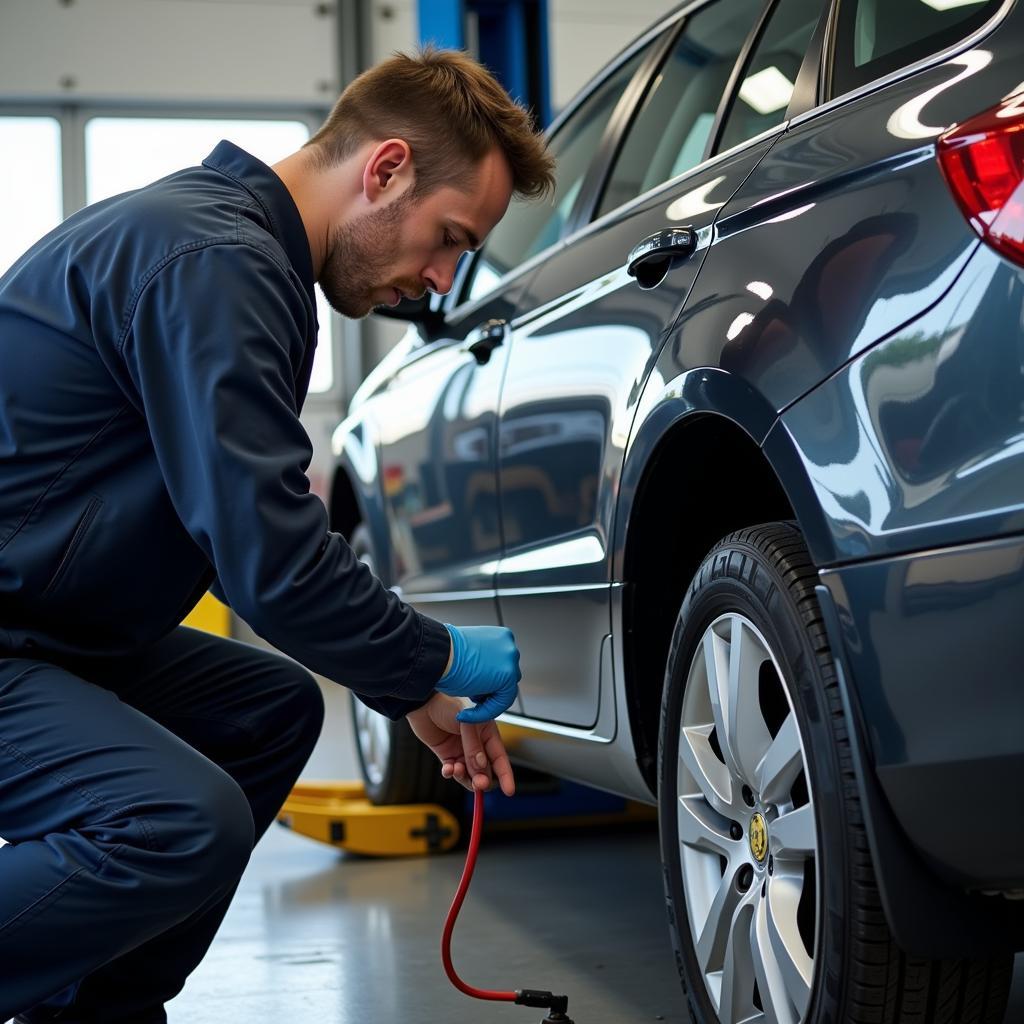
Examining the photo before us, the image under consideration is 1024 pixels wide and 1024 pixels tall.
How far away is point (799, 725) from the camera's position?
5.00 feet

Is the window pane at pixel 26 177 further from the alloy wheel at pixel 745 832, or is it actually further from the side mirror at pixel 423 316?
the alloy wheel at pixel 745 832

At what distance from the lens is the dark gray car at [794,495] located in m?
1.30

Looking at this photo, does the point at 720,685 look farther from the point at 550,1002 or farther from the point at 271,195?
the point at 271,195

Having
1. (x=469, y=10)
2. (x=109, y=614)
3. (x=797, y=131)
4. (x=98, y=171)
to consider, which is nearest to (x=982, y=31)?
(x=797, y=131)

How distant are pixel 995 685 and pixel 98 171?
9.55m

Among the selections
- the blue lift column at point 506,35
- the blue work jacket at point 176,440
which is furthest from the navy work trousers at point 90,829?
the blue lift column at point 506,35

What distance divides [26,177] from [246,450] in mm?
9170

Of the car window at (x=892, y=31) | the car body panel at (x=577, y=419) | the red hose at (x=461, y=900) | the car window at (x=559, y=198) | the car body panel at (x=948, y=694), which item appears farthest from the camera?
the car window at (x=559, y=198)

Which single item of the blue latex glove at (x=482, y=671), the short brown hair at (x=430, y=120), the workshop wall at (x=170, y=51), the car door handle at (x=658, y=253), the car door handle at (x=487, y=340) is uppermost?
the workshop wall at (x=170, y=51)

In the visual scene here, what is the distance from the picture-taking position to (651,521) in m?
2.05

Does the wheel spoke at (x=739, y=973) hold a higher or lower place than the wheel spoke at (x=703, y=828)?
lower

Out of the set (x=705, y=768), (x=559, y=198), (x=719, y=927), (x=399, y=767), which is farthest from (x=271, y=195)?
(x=399, y=767)

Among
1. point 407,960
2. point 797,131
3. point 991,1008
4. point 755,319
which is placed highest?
point 797,131

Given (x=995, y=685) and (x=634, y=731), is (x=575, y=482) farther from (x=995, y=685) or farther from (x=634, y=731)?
(x=995, y=685)
